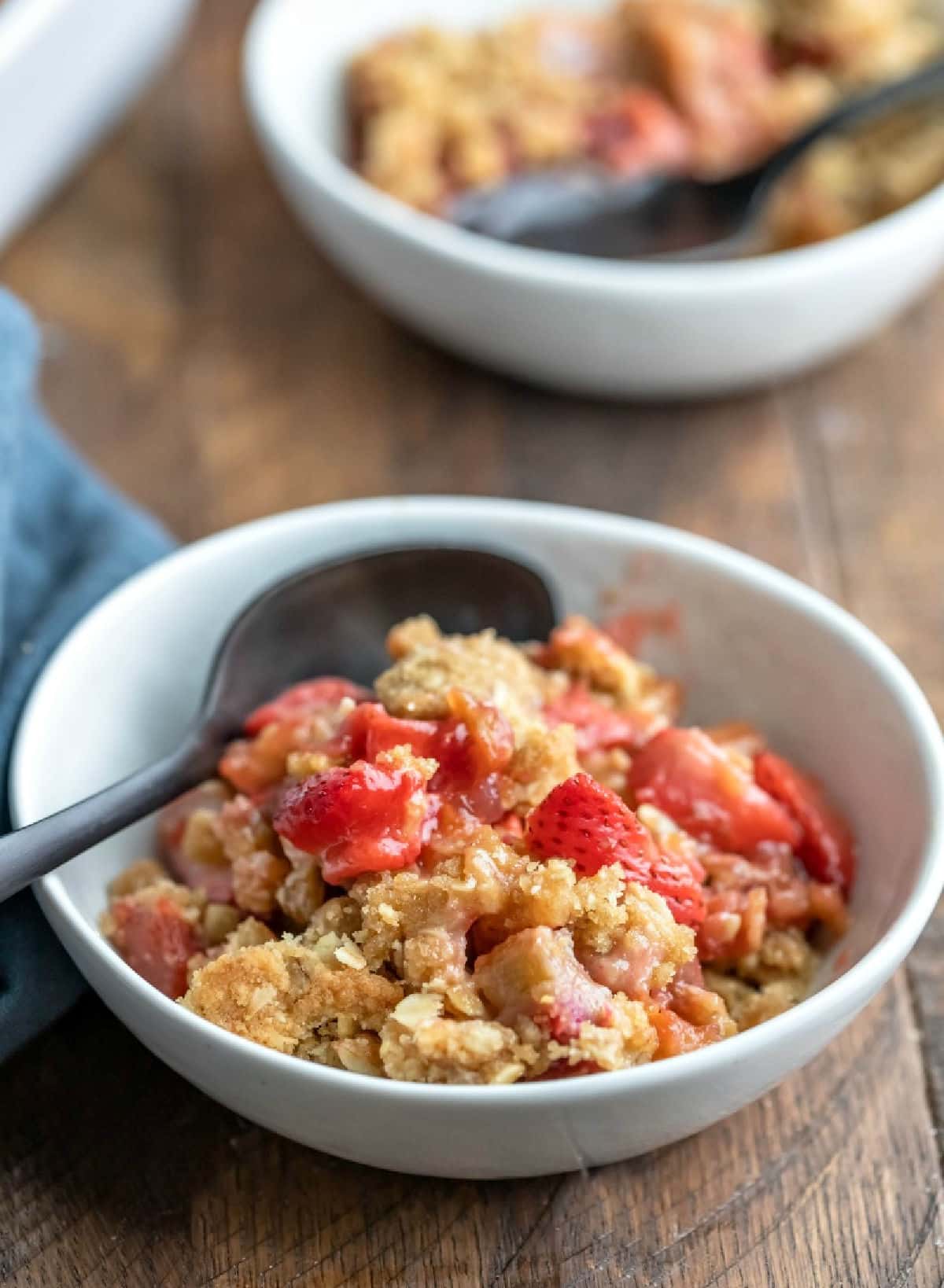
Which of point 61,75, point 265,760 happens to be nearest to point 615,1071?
point 265,760

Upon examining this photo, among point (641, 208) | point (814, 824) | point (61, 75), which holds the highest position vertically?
point (61, 75)

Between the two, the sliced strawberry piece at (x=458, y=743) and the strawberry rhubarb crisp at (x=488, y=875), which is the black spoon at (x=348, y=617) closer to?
the strawberry rhubarb crisp at (x=488, y=875)

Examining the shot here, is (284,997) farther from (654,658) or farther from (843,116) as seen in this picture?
(843,116)

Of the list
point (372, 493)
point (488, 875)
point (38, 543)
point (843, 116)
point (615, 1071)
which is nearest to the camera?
point (615, 1071)

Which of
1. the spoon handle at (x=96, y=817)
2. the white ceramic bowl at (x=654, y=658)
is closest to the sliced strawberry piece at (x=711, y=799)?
the white ceramic bowl at (x=654, y=658)

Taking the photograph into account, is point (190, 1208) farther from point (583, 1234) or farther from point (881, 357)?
point (881, 357)

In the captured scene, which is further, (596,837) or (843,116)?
(843,116)

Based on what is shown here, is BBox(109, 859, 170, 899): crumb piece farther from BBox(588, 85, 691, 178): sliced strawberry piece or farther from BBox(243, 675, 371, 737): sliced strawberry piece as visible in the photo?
BBox(588, 85, 691, 178): sliced strawberry piece

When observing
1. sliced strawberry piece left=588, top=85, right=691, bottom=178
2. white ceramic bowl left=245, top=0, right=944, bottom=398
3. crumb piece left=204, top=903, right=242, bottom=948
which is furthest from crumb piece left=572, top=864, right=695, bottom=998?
sliced strawberry piece left=588, top=85, right=691, bottom=178
